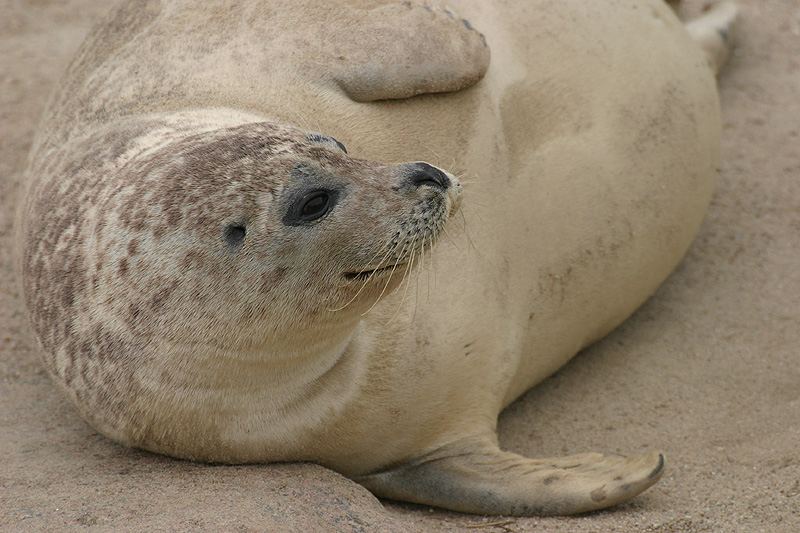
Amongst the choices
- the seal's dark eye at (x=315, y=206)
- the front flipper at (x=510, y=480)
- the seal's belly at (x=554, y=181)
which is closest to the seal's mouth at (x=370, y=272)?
the seal's dark eye at (x=315, y=206)

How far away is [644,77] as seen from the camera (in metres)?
4.36

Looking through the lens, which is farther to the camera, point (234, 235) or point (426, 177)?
point (426, 177)

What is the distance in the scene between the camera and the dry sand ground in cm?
310

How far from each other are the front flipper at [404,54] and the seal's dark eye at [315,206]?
852mm

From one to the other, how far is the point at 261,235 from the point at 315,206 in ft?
0.47

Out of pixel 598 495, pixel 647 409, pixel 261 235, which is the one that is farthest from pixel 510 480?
pixel 261 235

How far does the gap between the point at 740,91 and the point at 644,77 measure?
5.66 ft

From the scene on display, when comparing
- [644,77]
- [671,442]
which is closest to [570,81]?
[644,77]

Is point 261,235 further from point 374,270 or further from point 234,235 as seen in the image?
point 374,270

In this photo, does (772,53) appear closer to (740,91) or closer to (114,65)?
(740,91)

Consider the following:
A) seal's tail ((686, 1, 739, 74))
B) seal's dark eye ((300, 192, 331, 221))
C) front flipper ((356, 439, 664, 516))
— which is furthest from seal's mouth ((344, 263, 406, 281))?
seal's tail ((686, 1, 739, 74))

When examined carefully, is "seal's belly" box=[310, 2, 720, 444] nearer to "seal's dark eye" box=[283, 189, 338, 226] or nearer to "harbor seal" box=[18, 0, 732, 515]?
"harbor seal" box=[18, 0, 732, 515]

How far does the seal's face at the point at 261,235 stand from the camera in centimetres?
291

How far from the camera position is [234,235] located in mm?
2908
